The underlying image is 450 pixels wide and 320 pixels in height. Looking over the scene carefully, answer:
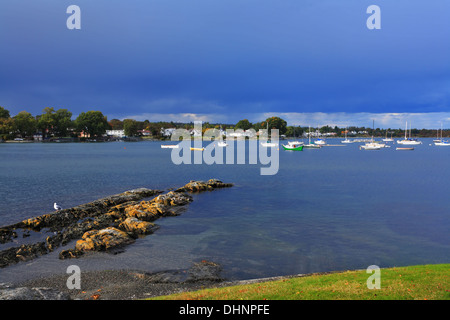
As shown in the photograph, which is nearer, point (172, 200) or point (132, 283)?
point (132, 283)

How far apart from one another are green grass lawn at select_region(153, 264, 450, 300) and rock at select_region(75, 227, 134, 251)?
11.9 m

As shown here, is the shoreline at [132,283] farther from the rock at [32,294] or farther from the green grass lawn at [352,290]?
the green grass lawn at [352,290]

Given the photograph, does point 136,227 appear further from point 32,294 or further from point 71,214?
point 32,294

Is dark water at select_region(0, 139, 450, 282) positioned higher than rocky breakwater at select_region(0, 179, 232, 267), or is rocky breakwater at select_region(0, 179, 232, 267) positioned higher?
rocky breakwater at select_region(0, 179, 232, 267)

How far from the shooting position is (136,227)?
27812mm

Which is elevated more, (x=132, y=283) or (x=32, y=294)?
(x=32, y=294)

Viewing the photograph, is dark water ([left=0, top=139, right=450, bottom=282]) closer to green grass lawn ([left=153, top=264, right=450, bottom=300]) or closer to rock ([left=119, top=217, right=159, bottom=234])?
rock ([left=119, top=217, right=159, bottom=234])

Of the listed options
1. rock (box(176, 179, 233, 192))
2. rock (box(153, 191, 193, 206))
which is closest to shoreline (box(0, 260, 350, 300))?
rock (box(153, 191, 193, 206))

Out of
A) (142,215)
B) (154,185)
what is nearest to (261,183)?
(154,185)

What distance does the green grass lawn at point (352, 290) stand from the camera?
38.1 feet

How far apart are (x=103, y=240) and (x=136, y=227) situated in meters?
4.57

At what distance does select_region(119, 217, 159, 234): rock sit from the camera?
1081 inches

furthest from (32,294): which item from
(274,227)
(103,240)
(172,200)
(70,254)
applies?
(172,200)
